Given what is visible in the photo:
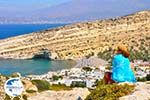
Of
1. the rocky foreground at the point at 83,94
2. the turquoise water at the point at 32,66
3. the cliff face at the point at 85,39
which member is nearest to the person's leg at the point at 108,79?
the rocky foreground at the point at 83,94

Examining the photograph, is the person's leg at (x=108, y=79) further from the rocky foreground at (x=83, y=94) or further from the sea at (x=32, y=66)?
the sea at (x=32, y=66)

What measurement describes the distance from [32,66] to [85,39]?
43.0 metres

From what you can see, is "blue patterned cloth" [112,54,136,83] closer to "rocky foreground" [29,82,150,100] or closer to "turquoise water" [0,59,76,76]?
"rocky foreground" [29,82,150,100]

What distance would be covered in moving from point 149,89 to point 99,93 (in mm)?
1199

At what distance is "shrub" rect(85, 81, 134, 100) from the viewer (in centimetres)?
1300

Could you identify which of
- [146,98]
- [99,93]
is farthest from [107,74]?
[146,98]

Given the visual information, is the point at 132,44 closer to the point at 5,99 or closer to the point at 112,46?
the point at 112,46

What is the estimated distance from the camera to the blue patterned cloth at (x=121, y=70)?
47.1ft

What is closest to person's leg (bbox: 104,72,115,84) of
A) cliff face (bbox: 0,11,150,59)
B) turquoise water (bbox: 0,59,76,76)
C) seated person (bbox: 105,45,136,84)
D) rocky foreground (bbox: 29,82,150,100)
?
seated person (bbox: 105,45,136,84)

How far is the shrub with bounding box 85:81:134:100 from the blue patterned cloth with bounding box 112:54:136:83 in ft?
2.69

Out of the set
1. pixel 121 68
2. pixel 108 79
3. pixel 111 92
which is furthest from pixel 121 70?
pixel 111 92

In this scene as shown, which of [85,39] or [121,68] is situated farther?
[85,39]

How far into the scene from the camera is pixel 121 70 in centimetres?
1441

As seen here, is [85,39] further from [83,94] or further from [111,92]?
[111,92]
